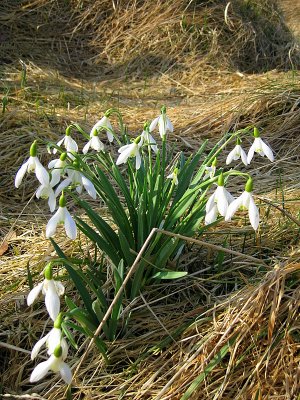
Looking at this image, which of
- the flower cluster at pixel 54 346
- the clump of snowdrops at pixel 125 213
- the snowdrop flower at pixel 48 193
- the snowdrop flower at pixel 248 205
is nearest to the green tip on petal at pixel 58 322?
the flower cluster at pixel 54 346

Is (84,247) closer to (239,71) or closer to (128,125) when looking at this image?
(128,125)

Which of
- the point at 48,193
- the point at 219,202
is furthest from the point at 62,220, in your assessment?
the point at 219,202

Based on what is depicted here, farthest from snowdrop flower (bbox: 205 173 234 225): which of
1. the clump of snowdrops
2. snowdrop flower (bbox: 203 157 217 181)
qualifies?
snowdrop flower (bbox: 203 157 217 181)

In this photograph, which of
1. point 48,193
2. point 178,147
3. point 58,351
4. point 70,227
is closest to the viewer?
point 58,351

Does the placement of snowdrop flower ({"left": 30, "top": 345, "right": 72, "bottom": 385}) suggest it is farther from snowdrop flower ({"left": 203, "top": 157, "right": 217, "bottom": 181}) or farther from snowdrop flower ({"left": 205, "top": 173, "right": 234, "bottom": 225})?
snowdrop flower ({"left": 203, "top": 157, "right": 217, "bottom": 181})

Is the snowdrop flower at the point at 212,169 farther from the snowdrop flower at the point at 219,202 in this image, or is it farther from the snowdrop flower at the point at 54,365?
the snowdrop flower at the point at 54,365

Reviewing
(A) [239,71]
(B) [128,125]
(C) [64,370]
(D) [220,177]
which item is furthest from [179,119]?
(C) [64,370]

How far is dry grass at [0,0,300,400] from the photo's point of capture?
185 cm

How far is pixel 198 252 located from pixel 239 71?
3.32 metres

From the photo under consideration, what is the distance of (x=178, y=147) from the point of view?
3.57 meters

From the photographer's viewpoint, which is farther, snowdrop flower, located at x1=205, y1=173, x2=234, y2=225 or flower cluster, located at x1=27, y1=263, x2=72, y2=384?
snowdrop flower, located at x1=205, y1=173, x2=234, y2=225

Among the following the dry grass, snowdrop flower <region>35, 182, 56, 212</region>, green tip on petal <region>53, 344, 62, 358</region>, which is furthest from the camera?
the dry grass

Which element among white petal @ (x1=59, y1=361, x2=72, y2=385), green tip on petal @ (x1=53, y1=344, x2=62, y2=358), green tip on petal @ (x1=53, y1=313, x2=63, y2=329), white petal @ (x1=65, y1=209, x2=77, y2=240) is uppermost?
white petal @ (x1=65, y1=209, x2=77, y2=240)

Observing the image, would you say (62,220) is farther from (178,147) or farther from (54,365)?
Answer: (178,147)
